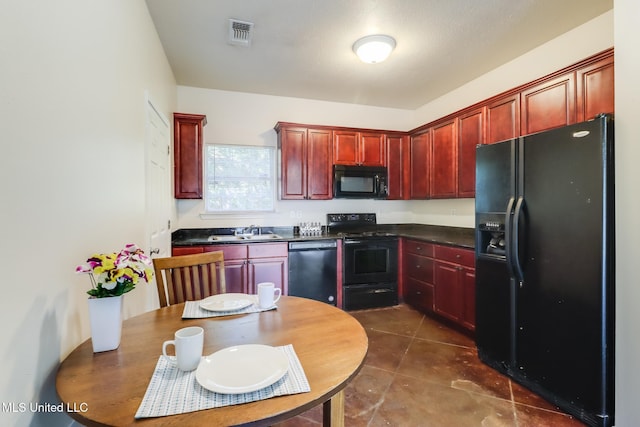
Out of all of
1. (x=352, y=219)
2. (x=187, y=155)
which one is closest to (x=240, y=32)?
(x=187, y=155)

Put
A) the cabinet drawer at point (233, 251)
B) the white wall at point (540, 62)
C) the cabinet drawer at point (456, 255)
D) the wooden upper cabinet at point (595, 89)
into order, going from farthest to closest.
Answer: the cabinet drawer at point (233, 251), the cabinet drawer at point (456, 255), the white wall at point (540, 62), the wooden upper cabinet at point (595, 89)

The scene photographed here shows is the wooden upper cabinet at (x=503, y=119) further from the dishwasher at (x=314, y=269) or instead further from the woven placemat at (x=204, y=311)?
the woven placemat at (x=204, y=311)


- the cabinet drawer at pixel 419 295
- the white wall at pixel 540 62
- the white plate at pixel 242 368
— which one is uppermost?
the white wall at pixel 540 62

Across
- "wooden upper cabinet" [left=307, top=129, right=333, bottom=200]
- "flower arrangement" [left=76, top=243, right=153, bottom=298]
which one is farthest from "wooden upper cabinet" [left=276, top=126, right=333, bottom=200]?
"flower arrangement" [left=76, top=243, right=153, bottom=298]

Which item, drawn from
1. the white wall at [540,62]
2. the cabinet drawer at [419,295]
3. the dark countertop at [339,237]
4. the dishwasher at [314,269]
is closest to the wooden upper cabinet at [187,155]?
the dark countertop at [339,237]

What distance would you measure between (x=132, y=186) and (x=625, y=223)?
9.10 feet

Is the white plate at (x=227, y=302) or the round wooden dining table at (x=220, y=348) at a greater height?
the white plate at (x=227, y=302)

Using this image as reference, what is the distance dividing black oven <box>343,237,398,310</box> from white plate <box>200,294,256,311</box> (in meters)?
2.12

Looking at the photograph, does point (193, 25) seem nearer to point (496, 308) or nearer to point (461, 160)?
point (461, 160)

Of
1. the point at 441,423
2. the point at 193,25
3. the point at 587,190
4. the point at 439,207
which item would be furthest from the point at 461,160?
the point at 193,25

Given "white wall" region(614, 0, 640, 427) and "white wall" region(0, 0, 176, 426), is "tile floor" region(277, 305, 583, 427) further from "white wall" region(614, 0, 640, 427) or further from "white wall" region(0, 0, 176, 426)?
"white wall" region(0, 0, 176, 426)

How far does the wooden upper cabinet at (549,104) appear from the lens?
7.38 ft

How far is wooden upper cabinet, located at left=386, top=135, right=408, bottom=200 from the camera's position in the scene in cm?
403

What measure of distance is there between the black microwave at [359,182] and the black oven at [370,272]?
62 centimetres
